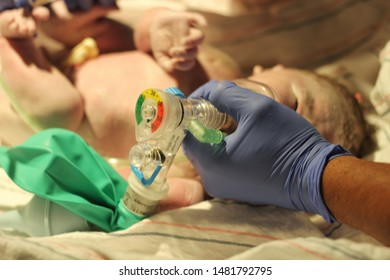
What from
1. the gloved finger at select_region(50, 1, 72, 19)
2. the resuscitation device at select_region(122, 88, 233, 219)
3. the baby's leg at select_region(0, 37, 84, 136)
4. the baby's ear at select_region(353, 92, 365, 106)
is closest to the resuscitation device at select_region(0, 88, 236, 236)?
the resuscitation device at select_region(122, 88, 233, 219)

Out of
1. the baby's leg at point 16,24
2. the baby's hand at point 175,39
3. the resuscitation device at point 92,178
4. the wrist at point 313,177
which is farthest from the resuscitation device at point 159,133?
the baby's leg at point 16,24

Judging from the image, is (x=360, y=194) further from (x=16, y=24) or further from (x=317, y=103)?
(x=16, y=24)

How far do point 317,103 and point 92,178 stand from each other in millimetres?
494

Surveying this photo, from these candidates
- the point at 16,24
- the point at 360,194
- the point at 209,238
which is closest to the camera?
the point at 360,194

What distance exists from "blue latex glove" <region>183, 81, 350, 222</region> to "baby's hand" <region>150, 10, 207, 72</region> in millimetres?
256

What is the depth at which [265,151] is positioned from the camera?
73 cm

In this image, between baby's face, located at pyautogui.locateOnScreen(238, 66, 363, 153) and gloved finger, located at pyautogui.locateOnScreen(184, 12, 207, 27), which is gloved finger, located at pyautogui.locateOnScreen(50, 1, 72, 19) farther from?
baby's face, located at pyautogui.locateOnScreen(238, 66, 363, 153)

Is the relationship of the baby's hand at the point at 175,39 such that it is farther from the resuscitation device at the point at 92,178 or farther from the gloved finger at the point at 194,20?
the resuscitation device at the point at 92,178

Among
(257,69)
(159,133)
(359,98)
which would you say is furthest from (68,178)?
(359,98)

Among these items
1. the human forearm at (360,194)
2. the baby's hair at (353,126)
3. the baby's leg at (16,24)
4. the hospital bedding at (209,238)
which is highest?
the baby's leg at (16,24)

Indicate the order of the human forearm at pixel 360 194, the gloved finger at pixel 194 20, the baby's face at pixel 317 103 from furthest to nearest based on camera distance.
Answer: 1. the gloved finger at pixel 194 20
2. the baby's face at pixel 317 103
3. the human forearm at pixel 360 194

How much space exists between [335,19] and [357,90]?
0.22 metres

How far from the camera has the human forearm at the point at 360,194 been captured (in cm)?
56

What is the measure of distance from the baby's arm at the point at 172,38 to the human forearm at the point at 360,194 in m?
0.45
